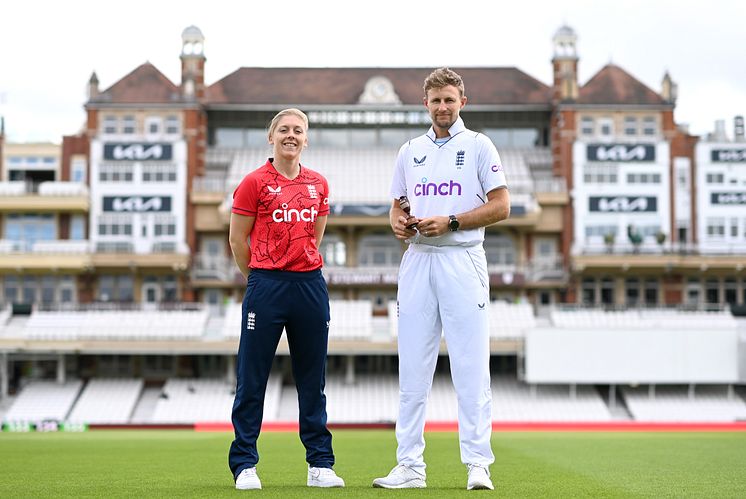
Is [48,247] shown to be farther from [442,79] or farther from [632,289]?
[442,79]

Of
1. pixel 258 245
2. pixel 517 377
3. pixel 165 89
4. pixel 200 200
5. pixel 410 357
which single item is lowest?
pixel 517 377

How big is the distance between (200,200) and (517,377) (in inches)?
640

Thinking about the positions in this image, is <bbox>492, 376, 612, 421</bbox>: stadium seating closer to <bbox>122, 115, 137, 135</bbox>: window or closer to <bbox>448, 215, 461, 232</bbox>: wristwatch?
<bbox>122, 115, 137, 135</bbox>: window

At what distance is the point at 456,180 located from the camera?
8141 millimetres

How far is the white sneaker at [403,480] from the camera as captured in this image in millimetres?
7855

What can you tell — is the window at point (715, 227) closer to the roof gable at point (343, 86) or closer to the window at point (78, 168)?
the roof gable at point (343, 86)

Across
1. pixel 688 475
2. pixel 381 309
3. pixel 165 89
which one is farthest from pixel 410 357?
pixel 165 89

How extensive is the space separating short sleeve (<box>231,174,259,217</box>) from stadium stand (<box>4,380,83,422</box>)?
3660cm

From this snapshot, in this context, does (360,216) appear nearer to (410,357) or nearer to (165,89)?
(165,89)

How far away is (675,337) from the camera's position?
1777 inches

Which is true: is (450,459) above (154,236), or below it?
below

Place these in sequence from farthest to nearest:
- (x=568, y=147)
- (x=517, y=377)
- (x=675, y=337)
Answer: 1. (x=568, y=147)
2. (x=517, y=377)
3. (x=675, y=337)

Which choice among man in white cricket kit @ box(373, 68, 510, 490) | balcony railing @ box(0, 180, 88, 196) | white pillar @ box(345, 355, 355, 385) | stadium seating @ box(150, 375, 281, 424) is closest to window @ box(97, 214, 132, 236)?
balcony railing @ box(0, 180, 88, 196)

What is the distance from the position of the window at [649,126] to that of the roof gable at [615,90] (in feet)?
2.47
